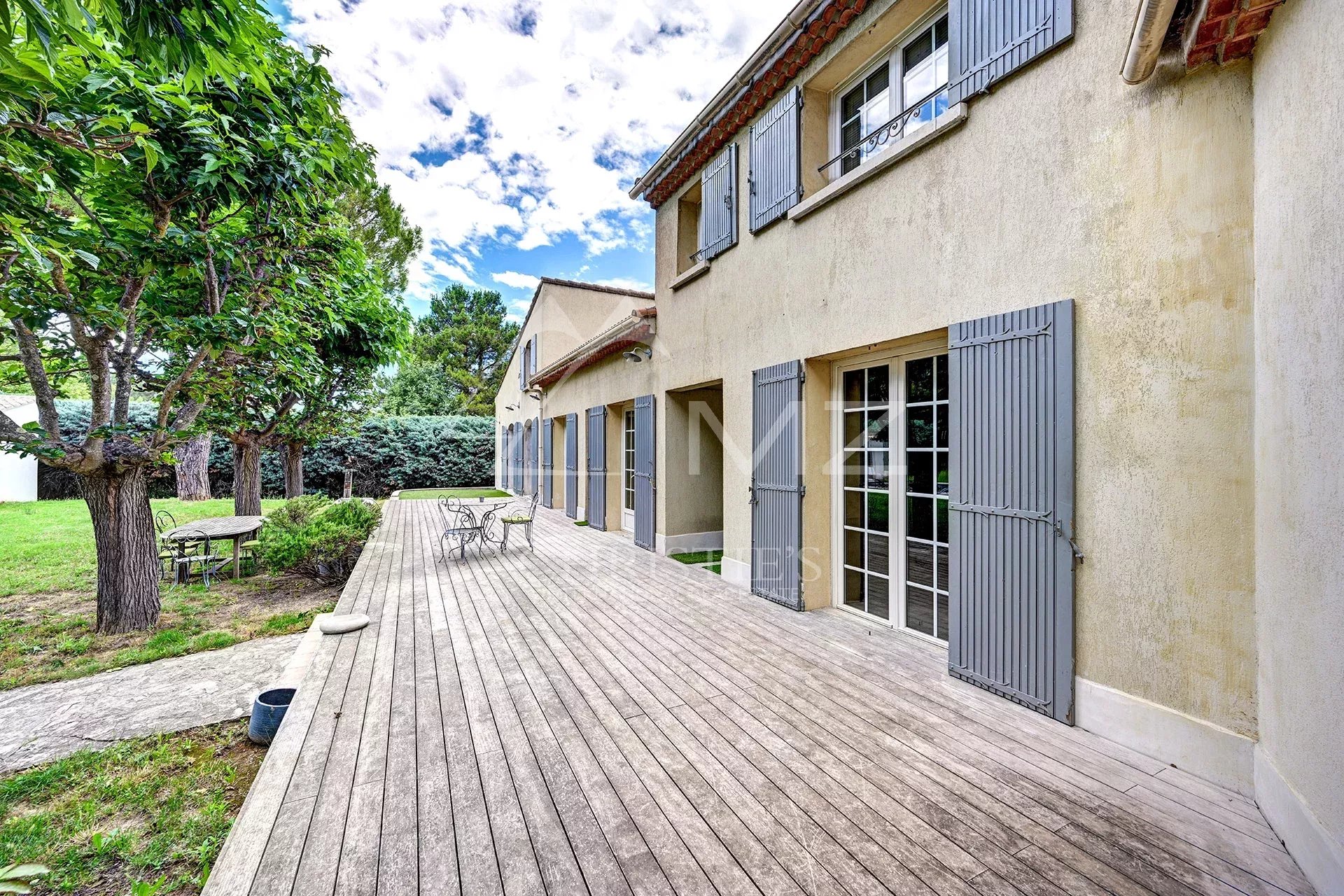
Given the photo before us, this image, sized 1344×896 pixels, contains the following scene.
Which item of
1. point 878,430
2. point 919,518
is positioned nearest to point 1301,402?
point 919,518

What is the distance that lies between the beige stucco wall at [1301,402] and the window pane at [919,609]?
1825mm

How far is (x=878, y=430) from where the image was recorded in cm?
427

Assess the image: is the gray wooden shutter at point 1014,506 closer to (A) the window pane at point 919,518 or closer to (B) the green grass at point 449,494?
(A) the window pane at point 919,518

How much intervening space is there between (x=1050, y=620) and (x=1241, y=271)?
1817 mm

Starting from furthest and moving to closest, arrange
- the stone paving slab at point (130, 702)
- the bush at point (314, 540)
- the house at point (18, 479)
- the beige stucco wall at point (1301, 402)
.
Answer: the house at point (18, 479)
the bush at point (314, 540)
the stone paving slab at point (130, 702)
the beige stucco wall at point (1301, 402)

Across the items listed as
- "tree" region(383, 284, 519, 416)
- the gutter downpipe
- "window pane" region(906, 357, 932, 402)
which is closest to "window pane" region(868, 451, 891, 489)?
"window pane" region(906, 357, 932, 402)

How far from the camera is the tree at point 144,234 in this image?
2.90 meters

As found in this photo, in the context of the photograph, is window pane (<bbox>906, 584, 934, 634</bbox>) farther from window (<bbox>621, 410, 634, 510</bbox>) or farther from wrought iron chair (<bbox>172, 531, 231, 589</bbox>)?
wrought iron chair (<bbox>172, 531, 231, 589</bbox>)

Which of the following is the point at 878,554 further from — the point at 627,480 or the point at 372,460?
the point at 372,460

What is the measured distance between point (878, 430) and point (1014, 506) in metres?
1.39

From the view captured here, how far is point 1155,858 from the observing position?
1860mm

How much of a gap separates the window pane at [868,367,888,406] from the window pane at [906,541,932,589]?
1142 mm

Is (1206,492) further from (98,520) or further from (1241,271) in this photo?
(98,520)

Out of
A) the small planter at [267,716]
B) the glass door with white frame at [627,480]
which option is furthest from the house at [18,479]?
the small planter at [267,716]
